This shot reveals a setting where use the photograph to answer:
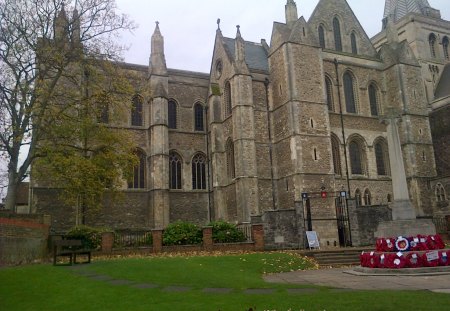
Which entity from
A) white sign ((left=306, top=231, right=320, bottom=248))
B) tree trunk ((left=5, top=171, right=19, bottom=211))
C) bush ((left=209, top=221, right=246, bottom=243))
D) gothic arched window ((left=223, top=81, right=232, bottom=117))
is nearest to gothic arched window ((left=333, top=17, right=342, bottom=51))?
gothic arched window ((left=223, top=81, right=232, bottom=117))

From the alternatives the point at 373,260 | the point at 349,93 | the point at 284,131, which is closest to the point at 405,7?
the point at 349,93

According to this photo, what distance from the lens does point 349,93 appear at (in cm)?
3284

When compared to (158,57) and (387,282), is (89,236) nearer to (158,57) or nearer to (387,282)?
(387,282)

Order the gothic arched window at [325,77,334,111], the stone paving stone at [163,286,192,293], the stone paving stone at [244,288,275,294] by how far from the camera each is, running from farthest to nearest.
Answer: the gothic arched window at [325,77,334,111]
the stone paving stone at [163,286,192,293]
the stone paving stone at [244,288,275,294]

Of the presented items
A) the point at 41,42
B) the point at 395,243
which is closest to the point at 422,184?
the point at 395,243

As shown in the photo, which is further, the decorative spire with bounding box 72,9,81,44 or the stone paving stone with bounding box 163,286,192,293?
the decorative spire with bounding box 72,9,81,44

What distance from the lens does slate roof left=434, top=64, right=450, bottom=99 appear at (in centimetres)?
4042

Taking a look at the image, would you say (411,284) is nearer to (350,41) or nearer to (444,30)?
(350,41)

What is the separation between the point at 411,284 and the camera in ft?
31.2

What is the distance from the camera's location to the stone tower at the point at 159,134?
27922 millimetres

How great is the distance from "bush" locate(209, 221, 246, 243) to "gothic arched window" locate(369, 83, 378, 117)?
57.6 ft

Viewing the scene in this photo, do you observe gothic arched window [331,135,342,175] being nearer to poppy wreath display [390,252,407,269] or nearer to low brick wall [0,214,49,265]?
poppy wreath display [390,252,407,269]

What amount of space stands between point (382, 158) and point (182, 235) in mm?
18848

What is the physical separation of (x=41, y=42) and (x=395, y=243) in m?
16.9
